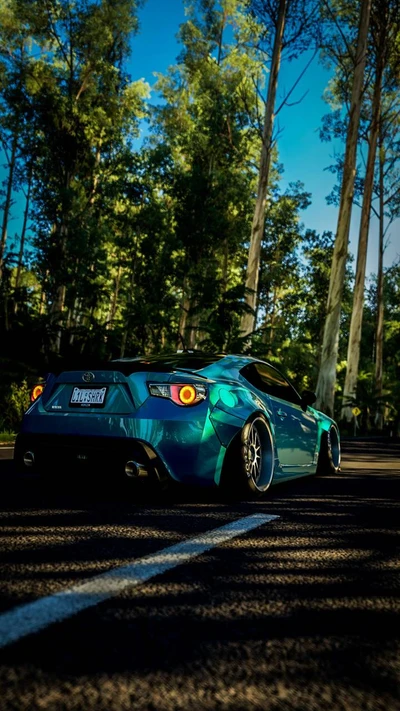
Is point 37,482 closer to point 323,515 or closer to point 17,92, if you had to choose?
point 323,515

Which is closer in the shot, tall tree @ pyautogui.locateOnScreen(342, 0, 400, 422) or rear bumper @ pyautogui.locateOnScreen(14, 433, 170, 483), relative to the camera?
rear bumper @ pyautogui.locateOnScreen(14, 433, 170, 483)

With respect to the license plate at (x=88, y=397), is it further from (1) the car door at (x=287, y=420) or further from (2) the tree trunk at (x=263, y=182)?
(2) the tree trunk at (x=263, y=182)

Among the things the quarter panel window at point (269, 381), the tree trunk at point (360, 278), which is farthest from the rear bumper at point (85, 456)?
the tree trunk at point (360, 278)

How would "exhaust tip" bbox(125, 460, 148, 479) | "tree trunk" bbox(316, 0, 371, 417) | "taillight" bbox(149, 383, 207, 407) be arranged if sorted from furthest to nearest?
"tree trunk" bbox(316, 0, 371, 417)
"taillight" bbox(149, 383, 207, 407)
"exhaust tip" bbox(125, 460, 148, 479)

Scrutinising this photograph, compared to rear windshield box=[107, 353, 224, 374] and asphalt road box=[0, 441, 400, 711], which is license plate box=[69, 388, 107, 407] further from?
asphalt road box=[0, 441, 400, 711]

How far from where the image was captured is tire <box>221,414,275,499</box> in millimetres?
4547

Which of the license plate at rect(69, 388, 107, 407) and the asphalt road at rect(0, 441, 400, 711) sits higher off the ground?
the license plate at rect(69, 388, 107, 407)

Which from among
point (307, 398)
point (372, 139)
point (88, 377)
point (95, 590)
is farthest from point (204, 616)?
point (372, 139)

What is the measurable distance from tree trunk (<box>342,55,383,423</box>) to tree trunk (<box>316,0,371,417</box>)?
16.4 ft

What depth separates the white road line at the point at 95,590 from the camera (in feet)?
5.82

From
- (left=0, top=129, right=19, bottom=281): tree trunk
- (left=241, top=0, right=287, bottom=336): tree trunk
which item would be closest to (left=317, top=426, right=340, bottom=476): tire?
(left=241, top=0, right=287, bottom=336): tree trunk

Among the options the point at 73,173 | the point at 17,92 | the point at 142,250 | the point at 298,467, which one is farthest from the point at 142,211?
the point at 298,467

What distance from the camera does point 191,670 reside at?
61.4 inches

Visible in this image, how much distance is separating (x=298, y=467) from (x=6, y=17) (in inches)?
1472
